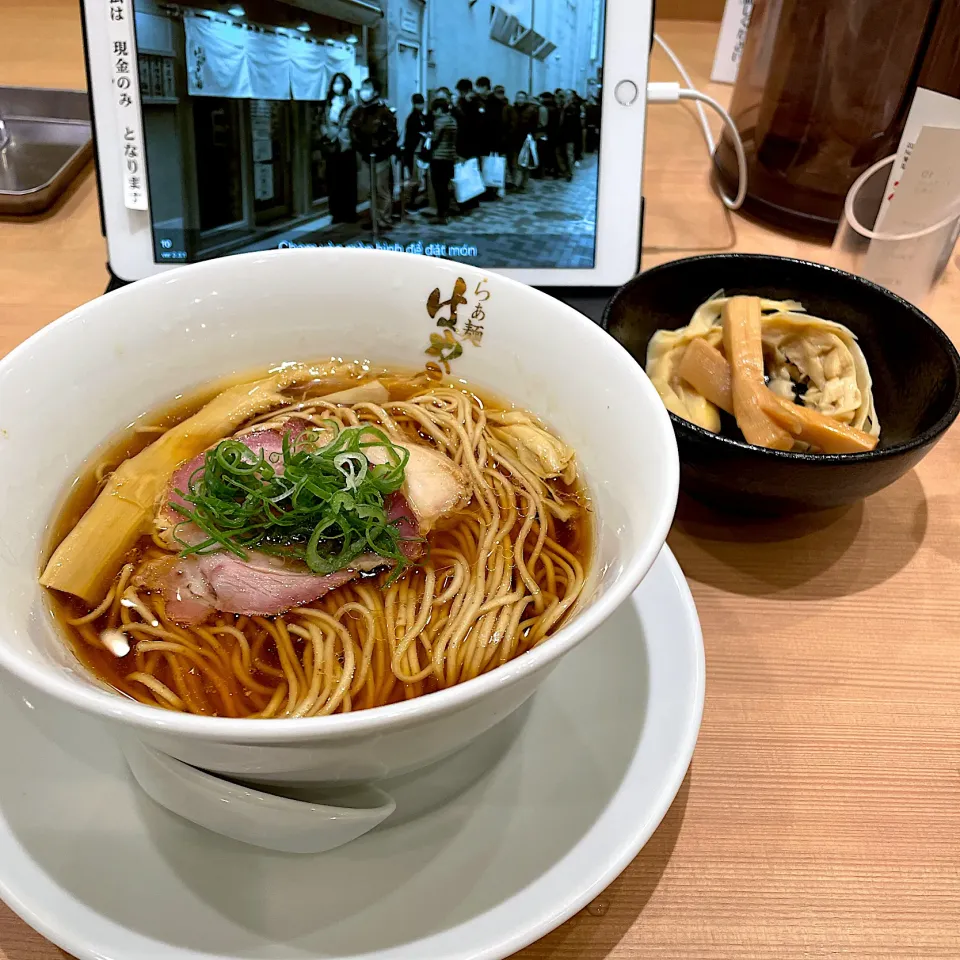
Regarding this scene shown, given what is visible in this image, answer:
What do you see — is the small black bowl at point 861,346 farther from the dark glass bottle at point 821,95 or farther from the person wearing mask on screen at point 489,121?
the dark glass bottle at point 821,95

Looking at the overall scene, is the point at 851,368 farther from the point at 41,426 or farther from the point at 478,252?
the point at 41,426

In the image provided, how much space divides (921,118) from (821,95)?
0.24 meters

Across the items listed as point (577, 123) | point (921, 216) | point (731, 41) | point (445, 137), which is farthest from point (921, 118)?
point (731, 41)

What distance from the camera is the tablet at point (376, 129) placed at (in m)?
Result: 1.34

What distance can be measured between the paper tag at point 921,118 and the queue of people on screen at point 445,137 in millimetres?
555

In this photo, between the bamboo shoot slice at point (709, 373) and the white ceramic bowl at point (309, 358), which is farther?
the bamboo shoot slice at point (709, 373)

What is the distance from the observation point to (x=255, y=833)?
0.67 m

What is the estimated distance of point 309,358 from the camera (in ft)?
3.52

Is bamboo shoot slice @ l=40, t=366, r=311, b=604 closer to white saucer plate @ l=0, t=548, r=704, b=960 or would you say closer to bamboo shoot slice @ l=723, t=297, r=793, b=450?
white saucer plate @ l=0, t=548, r=704, b=960

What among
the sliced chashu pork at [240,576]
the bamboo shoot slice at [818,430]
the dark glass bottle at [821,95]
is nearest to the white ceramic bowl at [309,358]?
the sliced chashu pork at [240,576]

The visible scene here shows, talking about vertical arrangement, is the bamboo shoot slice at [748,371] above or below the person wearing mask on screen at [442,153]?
below

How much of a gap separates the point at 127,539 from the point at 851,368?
104 centimetres

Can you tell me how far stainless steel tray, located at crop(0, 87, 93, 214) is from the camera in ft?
5.67

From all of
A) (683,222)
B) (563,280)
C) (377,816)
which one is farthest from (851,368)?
(377,816)
